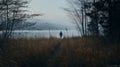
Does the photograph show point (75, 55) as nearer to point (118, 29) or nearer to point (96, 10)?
point (118, 29)

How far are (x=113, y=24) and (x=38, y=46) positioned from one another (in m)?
8.91

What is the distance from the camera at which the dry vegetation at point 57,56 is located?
507 inches

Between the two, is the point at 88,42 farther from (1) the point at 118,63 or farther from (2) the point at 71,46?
(1) the point at 118,63

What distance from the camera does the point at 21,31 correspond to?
49.1ft

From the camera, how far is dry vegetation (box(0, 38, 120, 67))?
42.2ft

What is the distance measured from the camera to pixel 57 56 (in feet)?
44.4

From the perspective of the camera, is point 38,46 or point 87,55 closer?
point 87,55

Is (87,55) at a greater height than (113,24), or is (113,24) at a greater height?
(113,24)

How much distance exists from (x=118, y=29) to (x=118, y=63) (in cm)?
834

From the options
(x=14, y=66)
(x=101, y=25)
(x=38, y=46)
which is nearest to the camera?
(x=14, y=66)

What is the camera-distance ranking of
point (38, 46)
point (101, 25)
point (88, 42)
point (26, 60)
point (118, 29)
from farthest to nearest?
1. point (101, 25)
2. point (118, 29)
3. point (88, 42)
4. point (38, 46)
5. point (26, 60)

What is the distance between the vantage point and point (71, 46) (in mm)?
15203

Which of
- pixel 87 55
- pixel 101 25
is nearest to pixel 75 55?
pixel 87 55

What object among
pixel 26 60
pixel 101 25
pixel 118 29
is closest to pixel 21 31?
pixel 26 60
